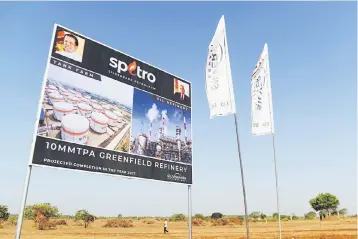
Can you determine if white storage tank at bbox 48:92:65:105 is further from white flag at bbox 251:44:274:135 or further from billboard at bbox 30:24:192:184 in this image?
white flag at bbox 251:44:274:135

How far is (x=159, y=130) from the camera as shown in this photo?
12.5 m

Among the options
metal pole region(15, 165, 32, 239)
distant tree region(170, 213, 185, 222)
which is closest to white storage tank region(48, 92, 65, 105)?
metal pole region(15, 165, 32, 239)

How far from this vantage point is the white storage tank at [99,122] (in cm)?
1036

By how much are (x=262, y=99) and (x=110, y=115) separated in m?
7.22

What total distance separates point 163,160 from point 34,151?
4.92 m

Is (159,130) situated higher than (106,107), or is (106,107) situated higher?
(106,107)

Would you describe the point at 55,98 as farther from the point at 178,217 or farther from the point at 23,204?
the point at 178,217

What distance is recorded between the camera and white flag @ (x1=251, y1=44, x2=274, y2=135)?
1441cm

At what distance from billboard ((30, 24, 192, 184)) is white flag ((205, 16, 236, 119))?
1399 mm

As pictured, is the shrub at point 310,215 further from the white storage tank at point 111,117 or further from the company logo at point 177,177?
the white storage tank at point 111,117

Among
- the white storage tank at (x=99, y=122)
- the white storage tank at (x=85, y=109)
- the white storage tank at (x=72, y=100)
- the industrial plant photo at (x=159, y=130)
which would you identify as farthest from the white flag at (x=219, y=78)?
the white storage tank at (x=72, y=100)

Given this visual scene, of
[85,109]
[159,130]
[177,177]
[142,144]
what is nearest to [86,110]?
[85,109]

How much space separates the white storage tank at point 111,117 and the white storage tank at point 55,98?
5.58 feet

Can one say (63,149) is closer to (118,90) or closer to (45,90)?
(45,90)
